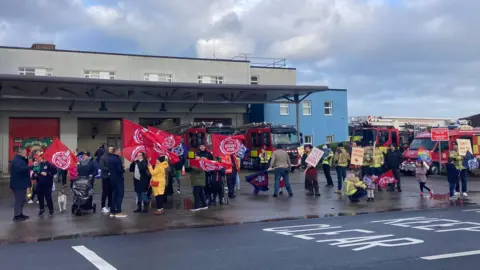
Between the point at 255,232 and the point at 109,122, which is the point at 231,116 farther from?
the point at 255,232

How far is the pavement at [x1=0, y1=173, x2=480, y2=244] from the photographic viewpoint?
36.9 ft

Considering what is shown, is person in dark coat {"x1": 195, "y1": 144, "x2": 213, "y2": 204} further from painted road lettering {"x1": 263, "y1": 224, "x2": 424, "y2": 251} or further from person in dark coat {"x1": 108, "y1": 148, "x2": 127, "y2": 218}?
painted road lettering {"x1": 263, "y1": 224, "x2": 424, "y2": 251}

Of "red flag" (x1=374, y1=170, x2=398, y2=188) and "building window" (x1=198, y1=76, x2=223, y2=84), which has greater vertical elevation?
"building window" (x1=198, y1=76, x2=223, y2=84)

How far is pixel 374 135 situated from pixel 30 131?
2113 centimetres

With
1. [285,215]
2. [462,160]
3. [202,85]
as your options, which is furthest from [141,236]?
[202,85]

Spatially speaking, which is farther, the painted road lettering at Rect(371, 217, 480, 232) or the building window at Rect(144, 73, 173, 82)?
the building window at Rect(144, 73, 173, 82)

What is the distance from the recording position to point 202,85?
30562mm

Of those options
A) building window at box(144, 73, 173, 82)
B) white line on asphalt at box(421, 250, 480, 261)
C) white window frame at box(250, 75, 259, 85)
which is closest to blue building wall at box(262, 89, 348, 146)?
white window frame at box(250, 75, 259, 85)

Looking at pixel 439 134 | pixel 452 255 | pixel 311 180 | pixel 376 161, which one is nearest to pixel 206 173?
pixel 311 180

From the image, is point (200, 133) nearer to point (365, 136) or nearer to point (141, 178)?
point (365, 136)

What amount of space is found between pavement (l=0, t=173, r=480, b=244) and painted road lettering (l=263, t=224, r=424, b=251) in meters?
1.53

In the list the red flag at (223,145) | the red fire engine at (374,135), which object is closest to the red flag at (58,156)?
the red flag at (223,145)

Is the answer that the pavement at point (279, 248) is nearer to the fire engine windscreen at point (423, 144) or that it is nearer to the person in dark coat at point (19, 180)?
the person in dark coat at point (19, 180)

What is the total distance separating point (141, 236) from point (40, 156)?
6.14 m
